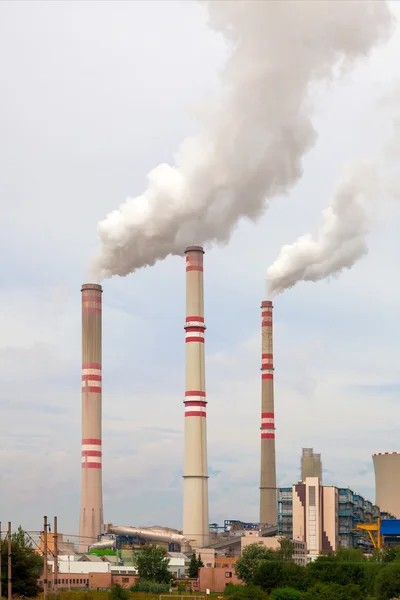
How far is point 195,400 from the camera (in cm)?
8369

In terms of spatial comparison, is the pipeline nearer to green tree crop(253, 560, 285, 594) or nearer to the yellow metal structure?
the yellow metal structure

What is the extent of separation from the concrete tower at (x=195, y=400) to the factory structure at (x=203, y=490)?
81 mm

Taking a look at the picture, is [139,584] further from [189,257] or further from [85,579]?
[189,257]

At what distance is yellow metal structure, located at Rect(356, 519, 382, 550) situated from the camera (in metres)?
93.8

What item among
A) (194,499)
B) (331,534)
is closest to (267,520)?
(331,534)

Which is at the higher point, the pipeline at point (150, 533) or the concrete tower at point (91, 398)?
the concrete tower at point (91, 398)

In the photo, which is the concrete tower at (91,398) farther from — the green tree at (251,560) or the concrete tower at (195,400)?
the green tree at (251,560)

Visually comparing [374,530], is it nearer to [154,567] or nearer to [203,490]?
[203,490]

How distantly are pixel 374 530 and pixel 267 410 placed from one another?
15.2 m

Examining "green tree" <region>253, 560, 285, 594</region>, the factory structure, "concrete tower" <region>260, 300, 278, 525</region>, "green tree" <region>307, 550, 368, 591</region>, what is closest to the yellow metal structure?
the factory structure

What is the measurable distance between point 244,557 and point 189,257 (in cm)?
2431

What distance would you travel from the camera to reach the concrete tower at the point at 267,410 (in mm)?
97750

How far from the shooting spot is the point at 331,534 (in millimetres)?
94438

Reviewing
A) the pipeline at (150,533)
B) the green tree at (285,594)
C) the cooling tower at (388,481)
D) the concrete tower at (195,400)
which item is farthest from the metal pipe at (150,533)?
the green tree at (285,594)
